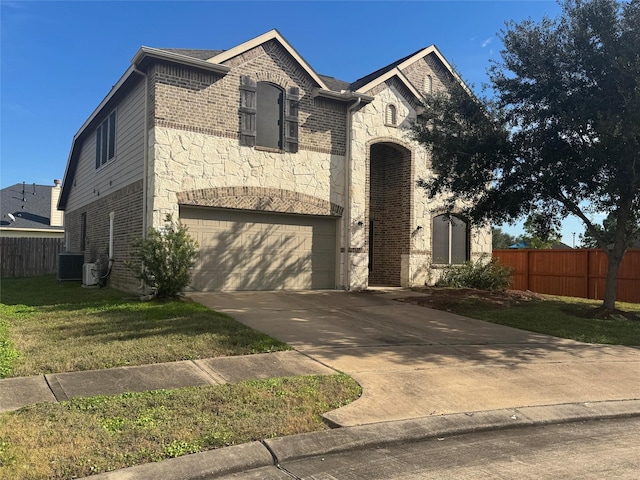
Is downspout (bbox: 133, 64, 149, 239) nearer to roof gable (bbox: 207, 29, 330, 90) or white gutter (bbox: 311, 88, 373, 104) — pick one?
roof gable (bbox: 207, 29, 330, 90)

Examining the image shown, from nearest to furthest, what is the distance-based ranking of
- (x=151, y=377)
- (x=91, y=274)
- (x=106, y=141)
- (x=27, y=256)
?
(x=151, y=377), (x=91, y=274), (x=106, y=141), (x=27, y=256)

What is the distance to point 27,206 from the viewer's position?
32.7 metres

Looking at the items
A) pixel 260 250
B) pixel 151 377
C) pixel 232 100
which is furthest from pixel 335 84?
pixel 151 377

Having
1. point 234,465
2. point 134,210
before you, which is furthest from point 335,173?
point 234,465

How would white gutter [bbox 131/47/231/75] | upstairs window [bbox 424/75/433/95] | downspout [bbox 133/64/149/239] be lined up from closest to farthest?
1. white gutter [bbox 131/47/231/75]
2. downspout [bbox 133/64/149/239]
3. upstairs window [bbox 424/75/433/95]

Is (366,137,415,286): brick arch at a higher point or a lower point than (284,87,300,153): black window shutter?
lower

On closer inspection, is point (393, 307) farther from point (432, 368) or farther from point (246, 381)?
point (246, 381)

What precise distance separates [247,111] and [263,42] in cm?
202

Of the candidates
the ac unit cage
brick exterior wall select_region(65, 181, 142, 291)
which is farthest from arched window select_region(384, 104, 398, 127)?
the ac unit cage

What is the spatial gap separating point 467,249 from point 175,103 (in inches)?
444

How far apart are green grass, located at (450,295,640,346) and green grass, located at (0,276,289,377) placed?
5.70 metres

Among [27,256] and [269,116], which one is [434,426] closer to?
[269,116]

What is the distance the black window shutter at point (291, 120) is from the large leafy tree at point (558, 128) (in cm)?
352

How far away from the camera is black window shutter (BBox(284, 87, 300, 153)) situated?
48.0ft
